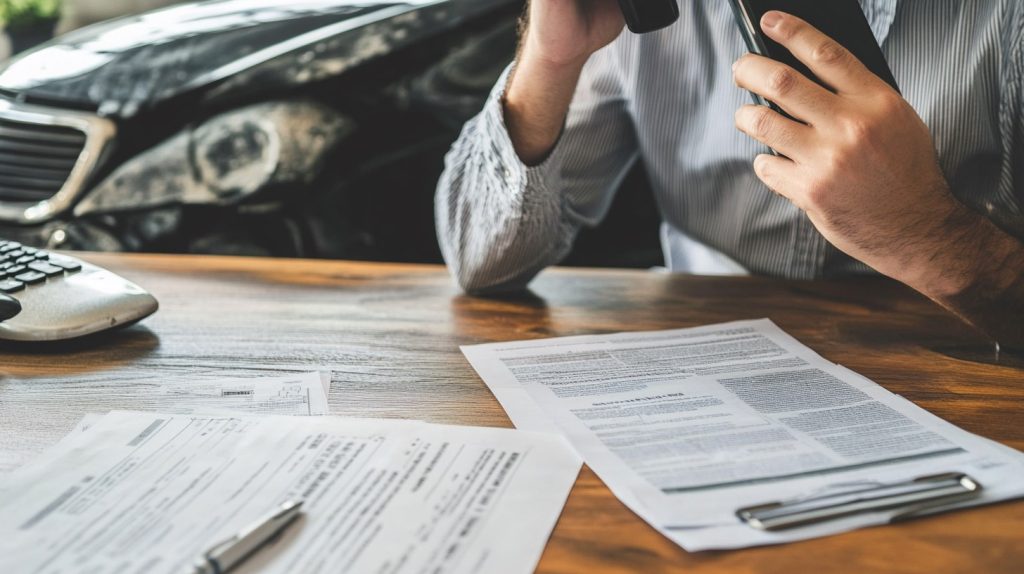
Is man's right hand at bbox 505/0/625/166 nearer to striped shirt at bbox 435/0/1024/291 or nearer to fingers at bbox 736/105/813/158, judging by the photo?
striped shirt at bbox 435/0/1024/291

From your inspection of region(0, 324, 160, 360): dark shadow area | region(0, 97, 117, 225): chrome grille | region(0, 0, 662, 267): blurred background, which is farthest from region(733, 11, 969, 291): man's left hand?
region(0, 97, 117, 225): chrome grille

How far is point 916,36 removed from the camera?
916mm

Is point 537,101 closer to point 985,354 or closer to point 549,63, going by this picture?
point 549,63

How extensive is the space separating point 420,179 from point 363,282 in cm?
42

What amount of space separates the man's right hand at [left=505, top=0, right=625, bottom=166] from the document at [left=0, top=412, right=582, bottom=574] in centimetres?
45

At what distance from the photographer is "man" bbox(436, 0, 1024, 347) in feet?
2.20

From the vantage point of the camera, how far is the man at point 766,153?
26.4 inches

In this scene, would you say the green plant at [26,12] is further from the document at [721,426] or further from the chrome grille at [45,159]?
the document at [721,426]

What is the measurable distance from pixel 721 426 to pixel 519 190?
424 millimetres

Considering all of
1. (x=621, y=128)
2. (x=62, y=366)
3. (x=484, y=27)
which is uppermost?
(x=484, y=27)

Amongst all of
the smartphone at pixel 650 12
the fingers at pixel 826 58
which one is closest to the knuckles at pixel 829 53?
the fingers at pixel 826 58

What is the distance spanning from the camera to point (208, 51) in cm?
129

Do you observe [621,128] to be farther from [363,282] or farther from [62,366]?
[62,366]

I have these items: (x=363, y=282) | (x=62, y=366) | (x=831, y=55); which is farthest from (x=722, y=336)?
(x=62, y=366)
